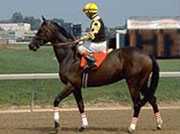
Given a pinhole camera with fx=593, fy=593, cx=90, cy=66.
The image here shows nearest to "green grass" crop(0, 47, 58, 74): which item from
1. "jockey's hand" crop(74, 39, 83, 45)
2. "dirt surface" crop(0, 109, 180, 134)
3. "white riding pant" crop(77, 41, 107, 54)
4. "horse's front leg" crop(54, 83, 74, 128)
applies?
"dirt surface" crop(0, 109, 180, 134)

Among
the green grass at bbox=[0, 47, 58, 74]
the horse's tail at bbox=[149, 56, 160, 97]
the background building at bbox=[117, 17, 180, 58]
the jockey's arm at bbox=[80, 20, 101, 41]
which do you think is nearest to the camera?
the jockey's arm at bbox=[80, 20, 101, 41]

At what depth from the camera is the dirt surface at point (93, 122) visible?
38.1 ft

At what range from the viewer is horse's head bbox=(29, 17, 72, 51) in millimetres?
11805

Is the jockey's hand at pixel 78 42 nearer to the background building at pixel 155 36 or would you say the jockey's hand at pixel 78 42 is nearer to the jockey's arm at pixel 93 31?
the jockey's arm at pixel 93 31

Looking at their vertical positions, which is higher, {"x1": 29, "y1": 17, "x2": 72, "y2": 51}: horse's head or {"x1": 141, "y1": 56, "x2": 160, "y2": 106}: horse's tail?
{"x1": 29, "y1": 17, "x2": 72, "y2": 51}: horse's head

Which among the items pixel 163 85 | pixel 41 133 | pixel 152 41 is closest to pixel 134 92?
pixel 41 133

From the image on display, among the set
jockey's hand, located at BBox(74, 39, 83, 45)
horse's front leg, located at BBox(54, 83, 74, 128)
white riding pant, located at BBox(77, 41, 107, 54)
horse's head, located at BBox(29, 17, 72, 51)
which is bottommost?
horse's front leg, located at BBox(54, 83, 74, 128)

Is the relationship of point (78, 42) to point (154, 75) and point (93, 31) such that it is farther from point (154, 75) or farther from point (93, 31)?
point (154, 75)

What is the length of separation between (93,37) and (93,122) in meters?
2.68

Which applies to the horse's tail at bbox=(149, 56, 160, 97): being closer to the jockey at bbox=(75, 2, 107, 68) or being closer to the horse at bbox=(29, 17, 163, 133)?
the horse at bbox=(29, 17, 163, 133)

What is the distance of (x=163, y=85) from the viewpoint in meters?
21.2

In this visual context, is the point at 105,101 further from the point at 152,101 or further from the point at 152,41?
the point at 152,41

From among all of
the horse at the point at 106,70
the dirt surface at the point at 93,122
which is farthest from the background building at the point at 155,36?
the horse at the point at 106,70

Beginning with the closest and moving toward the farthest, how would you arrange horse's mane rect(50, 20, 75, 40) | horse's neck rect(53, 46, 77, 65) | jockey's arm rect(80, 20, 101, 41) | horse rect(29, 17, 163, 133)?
jockey's arm rect(80, 20, 101, 41)
horse rect(29, 17, 163, 133)
horse's neck rect(53, 46, 77, 65)
horse's mane rect(50, 20, 75, 40)
